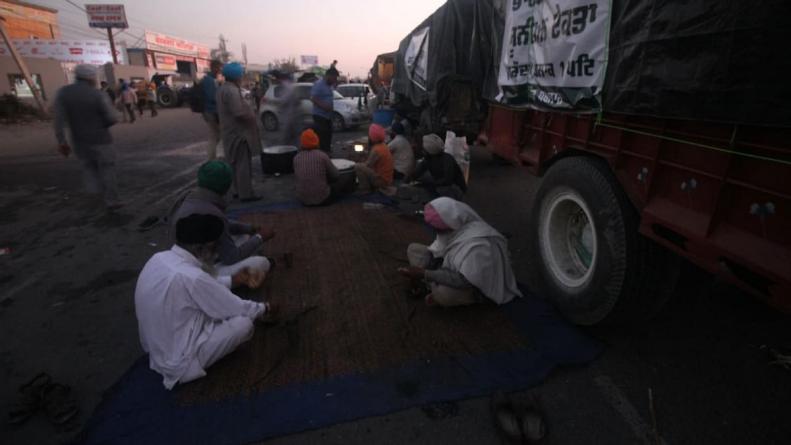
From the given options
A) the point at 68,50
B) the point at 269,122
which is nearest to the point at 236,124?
the point at 269,122

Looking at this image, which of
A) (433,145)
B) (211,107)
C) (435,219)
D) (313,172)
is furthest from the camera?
(211,107)

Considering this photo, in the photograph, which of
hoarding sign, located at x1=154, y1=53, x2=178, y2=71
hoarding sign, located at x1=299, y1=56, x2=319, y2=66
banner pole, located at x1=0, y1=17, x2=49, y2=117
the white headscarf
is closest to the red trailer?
the white headscarf

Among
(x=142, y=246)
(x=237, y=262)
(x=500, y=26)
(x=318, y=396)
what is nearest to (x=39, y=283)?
(x=142, y=246)

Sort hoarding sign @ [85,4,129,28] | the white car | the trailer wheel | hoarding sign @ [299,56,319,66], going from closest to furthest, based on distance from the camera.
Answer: the trailer wheel
the white car
hoarding sign @ [85,4,129,28]
hoarding sign @ [299,56,319,66]

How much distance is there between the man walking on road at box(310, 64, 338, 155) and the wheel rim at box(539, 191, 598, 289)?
5.74 m

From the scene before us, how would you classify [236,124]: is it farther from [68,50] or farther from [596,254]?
[68,50]

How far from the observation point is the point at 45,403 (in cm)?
231

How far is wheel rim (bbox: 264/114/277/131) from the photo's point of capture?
47.1 feet

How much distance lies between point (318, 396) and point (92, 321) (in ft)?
6.82

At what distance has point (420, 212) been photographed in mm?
5742

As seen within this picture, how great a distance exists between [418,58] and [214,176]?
6.49 meters

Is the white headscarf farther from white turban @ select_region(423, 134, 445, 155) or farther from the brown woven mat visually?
white turban @ select_region(423, 134, 445, 155)

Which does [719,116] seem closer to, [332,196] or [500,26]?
[500,26]

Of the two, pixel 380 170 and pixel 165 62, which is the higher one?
pixel 165 62
